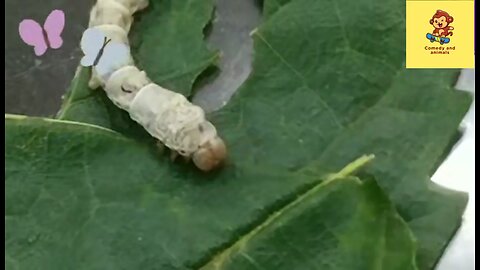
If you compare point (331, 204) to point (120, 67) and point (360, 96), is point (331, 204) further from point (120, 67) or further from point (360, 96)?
point (120, 67)

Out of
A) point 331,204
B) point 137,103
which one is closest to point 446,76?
point 331,204

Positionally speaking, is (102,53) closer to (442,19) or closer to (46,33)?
(46,33)

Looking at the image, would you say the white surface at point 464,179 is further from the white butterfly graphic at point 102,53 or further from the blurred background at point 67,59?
the white butterfly graphic at point 102,53

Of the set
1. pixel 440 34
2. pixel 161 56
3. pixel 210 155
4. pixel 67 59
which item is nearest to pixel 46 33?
pixel 67 59

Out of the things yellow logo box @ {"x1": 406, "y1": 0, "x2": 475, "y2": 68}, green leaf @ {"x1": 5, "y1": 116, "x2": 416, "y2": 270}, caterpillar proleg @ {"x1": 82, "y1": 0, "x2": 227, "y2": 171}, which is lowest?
green leaf @ {"x1": 5, "y1": 116, "x2": 416, "y2": 270}

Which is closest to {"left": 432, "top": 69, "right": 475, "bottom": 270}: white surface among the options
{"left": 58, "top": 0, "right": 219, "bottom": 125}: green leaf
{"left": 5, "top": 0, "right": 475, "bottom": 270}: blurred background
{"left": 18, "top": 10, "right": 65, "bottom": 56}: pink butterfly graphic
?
{"left": 5, "top": 0, "right": 475, "bottom": 270}: blurred background

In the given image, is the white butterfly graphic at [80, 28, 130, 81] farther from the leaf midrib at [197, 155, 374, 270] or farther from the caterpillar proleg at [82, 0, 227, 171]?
the leaf midrib at [197, 155, 374, 270]
